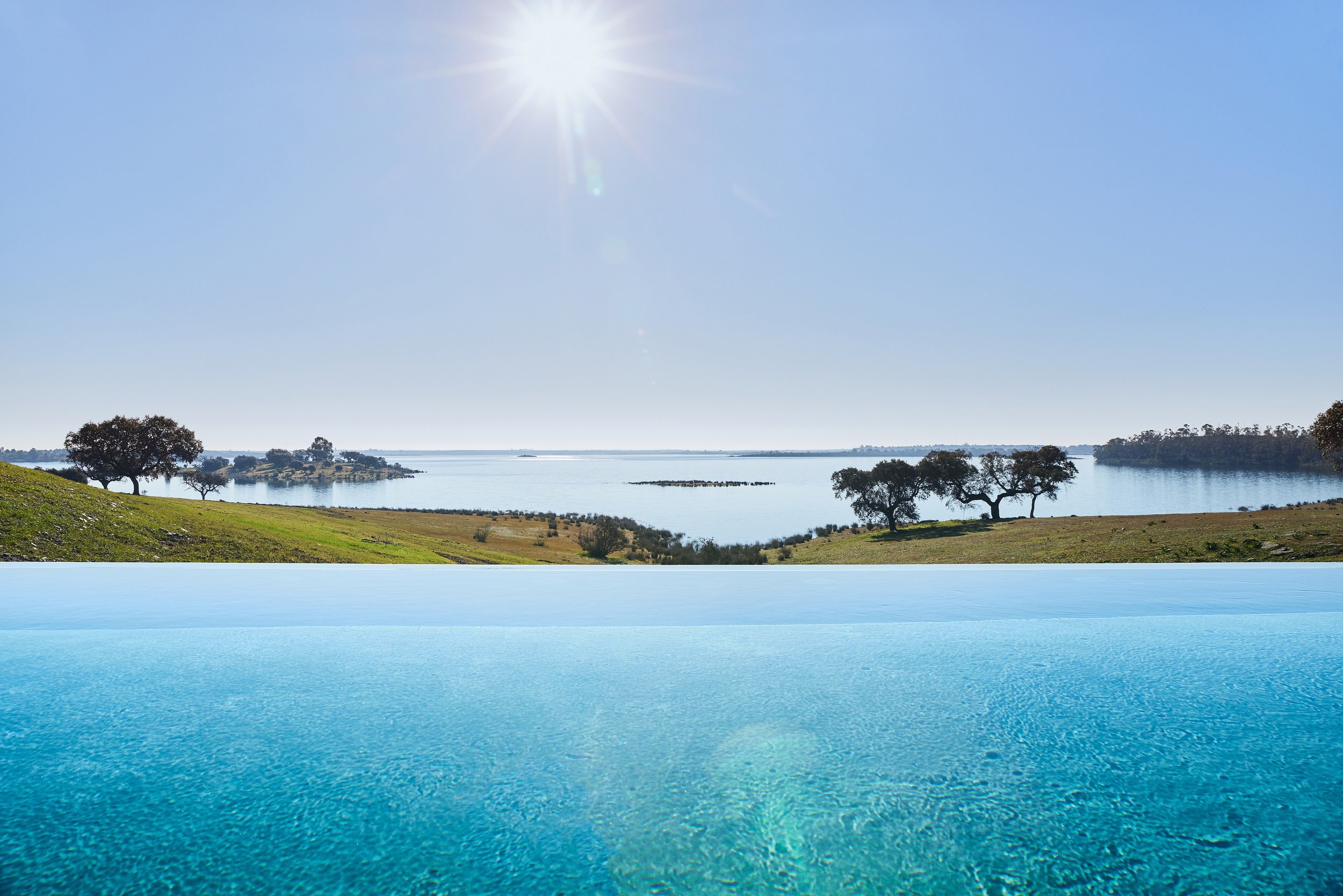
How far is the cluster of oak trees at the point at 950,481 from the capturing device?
44469 mm

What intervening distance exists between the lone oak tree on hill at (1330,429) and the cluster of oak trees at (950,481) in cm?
2227

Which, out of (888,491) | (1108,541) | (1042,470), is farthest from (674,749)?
(1042,470)

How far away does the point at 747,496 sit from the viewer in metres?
79.1

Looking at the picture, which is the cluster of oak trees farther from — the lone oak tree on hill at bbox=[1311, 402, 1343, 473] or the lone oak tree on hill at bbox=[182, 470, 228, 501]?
the lone oak tree on hill at bbox=[182, 470, 228, 501]

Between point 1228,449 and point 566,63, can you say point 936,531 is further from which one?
point 1228,449

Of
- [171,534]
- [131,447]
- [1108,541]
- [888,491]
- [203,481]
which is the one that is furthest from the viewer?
[203,481]

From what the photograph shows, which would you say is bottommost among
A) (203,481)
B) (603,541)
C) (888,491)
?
(603,541)

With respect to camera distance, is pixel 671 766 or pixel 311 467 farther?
pixel 311 467

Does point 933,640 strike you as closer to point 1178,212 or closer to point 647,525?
point 1178,212

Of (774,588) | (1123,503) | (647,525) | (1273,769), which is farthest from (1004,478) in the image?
(1273,769)

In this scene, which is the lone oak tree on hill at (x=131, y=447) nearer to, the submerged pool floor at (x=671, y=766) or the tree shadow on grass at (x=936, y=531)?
the submerged pool floor at (x=671, y=766)

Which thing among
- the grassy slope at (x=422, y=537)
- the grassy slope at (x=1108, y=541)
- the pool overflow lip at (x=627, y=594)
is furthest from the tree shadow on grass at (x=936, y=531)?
the pool overflow lip at (x=627, y=594)

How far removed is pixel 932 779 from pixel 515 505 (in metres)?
65.1

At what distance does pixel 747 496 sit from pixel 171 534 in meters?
A: 67.3
